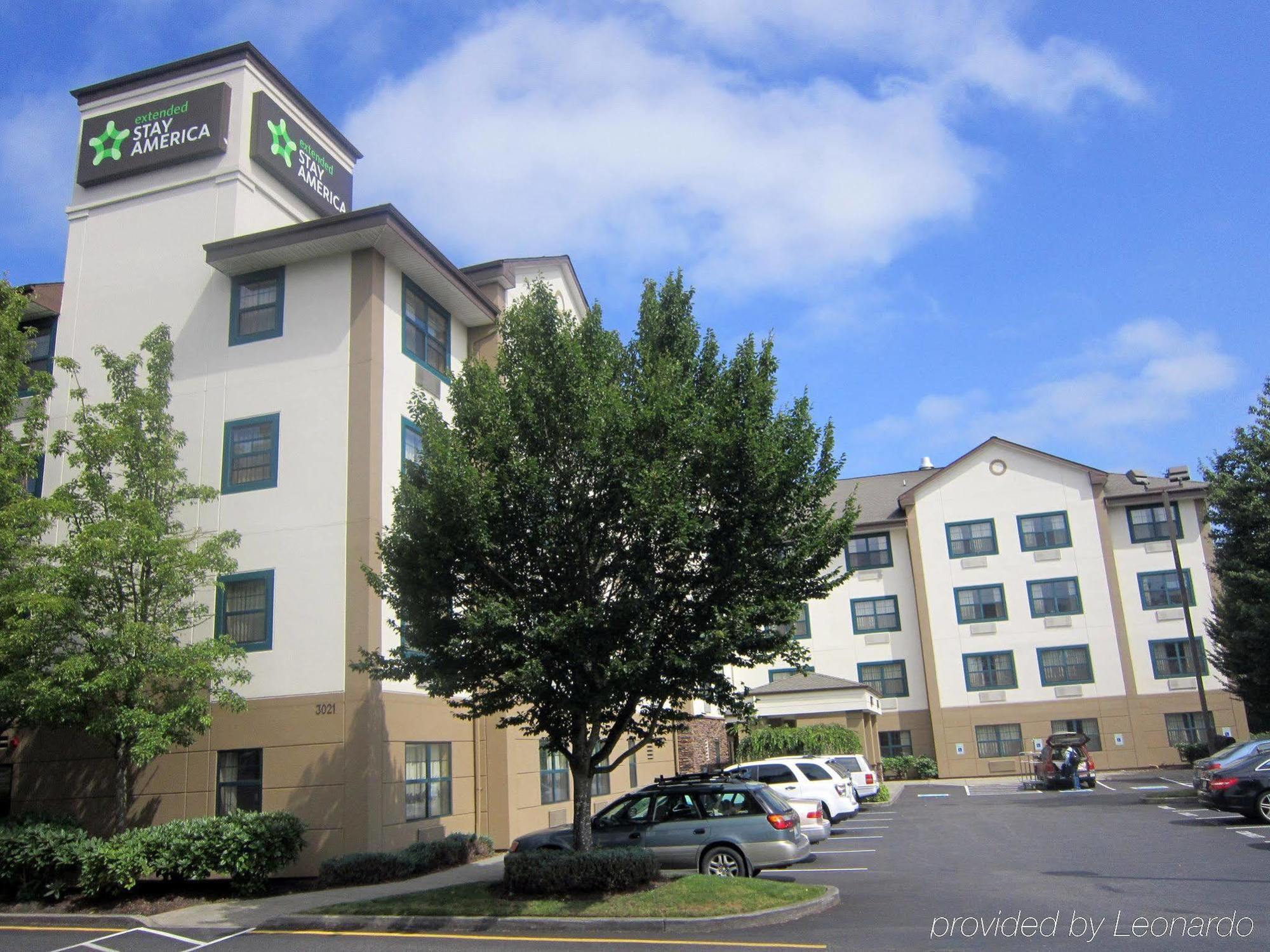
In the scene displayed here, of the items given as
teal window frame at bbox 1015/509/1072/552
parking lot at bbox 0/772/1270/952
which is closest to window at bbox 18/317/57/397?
parking lot at bbox 0/772/1270/952

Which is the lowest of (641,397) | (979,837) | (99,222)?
(979,837)

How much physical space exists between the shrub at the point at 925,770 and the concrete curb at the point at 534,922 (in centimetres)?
3042

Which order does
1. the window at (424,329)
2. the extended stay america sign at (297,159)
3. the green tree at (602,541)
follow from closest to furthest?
the green tree at (602,541) → the window at (424,329) → the extended stay america sign at (297,159)

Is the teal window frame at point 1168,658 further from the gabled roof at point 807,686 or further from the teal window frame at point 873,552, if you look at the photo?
the gabled roof at point 807,686

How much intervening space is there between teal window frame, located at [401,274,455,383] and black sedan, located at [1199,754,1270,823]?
17560mm

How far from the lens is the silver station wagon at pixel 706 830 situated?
583 inches

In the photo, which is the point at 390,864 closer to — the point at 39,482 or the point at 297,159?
the point at 39,482

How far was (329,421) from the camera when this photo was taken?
19875 mm

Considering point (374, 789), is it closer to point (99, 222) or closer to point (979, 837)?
point (979, 837)

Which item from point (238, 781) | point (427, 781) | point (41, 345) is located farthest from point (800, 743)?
point (41, 345)

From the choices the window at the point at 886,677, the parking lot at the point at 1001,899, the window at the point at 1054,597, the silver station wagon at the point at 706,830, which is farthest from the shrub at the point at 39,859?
the window at the point at 1054,597

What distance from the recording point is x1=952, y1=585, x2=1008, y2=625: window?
43.2 meters

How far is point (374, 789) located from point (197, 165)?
14.1 metres

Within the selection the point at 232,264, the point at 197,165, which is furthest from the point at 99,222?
the point at 232,264
